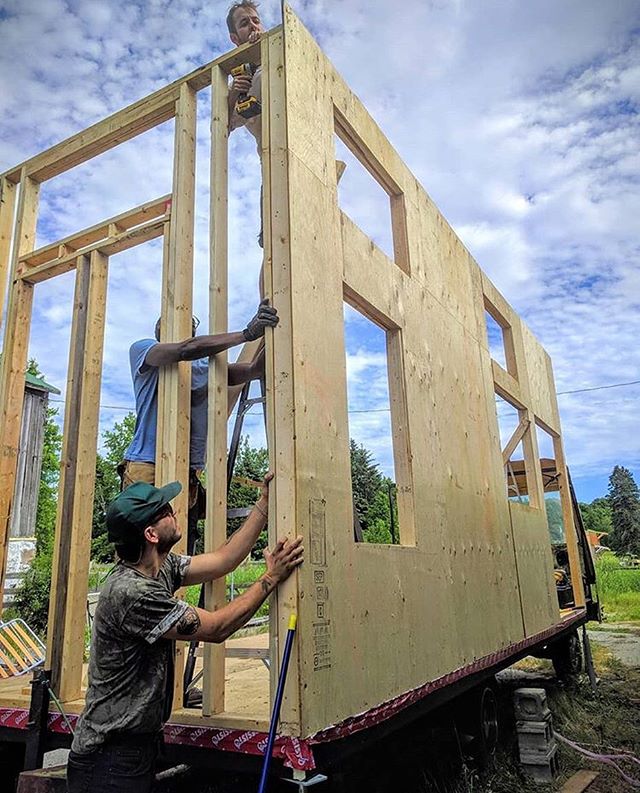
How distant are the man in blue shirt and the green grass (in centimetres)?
1533

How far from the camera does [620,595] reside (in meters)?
18.4

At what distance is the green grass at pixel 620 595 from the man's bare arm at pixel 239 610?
15.6 m

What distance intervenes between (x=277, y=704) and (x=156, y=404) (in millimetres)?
1680

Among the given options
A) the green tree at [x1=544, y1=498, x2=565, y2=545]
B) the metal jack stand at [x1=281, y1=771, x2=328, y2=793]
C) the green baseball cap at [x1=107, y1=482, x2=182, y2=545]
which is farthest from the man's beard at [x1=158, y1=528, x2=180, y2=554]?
the green tree at [x1=544, y1=498, x2=565, y2=545]

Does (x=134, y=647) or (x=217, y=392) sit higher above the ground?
(x=217, y=392)

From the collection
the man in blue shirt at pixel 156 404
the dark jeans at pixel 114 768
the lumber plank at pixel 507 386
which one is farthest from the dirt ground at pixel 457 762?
the lumber plank at pixel 507 386

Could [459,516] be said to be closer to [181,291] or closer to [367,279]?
[367,279]

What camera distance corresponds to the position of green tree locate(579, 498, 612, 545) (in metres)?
63.4

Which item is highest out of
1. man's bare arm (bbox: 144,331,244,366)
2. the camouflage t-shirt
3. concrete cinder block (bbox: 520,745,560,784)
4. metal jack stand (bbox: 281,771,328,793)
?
man's bare arm (bbox: 144,331,244,366)

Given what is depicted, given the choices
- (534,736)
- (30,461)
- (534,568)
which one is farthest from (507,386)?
(30,461)

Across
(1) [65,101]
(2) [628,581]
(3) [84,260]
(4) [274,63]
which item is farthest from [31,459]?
(2) [628,581]

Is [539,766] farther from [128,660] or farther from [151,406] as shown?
[151,406]

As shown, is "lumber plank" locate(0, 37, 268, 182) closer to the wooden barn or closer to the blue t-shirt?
the wooden barn

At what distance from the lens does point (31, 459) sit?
669 inches
